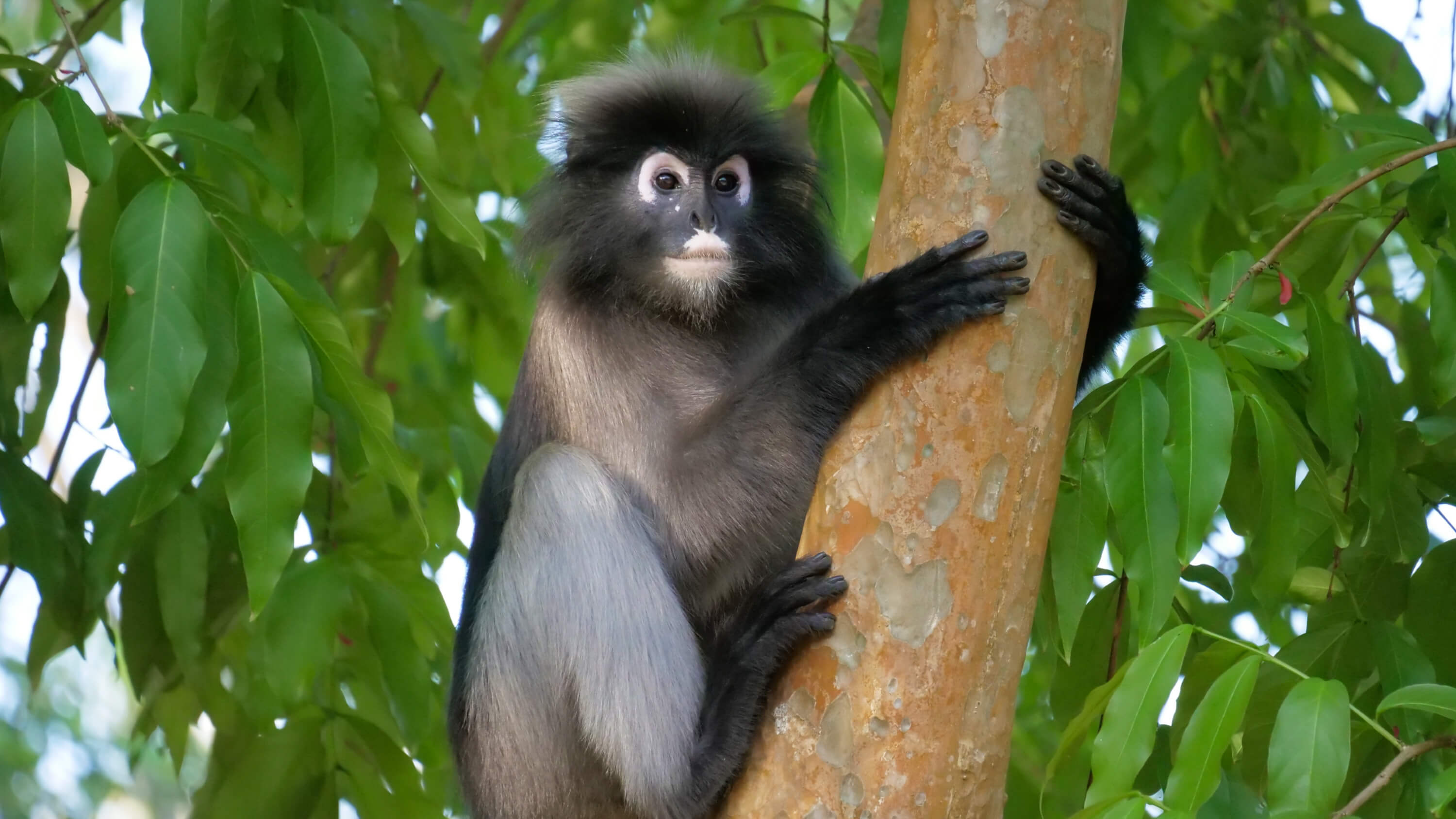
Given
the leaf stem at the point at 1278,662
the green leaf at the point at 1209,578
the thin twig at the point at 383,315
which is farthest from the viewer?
the thin twig at the point at 383,315

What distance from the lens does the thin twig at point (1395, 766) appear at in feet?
6.14

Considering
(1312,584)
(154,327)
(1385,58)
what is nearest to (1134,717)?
(1312,584)

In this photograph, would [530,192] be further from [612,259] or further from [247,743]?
[247,743]

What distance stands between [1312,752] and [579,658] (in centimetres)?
141

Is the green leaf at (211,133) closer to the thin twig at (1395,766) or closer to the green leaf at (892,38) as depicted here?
the green leaf at (892,38)

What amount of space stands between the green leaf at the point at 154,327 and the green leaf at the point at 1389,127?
1.87 metres

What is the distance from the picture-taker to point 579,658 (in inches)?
107

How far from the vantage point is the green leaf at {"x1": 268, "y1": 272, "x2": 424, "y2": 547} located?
234 cm

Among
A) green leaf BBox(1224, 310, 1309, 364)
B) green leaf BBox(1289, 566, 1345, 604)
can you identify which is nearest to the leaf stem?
green leaf BBox(1224, 310, 1309, 364)

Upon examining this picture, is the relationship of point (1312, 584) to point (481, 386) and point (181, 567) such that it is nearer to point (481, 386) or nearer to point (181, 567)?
point (181, 567)

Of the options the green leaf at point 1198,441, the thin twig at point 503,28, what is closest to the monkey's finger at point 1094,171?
the green leaf at point 1198,441

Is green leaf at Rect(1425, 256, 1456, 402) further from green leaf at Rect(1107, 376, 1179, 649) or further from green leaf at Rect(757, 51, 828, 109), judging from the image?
green leaf at Rect(757, 51, 828, 109)

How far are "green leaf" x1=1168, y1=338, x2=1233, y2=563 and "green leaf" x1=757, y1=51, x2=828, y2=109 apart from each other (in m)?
1.21

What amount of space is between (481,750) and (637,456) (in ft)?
2.32
